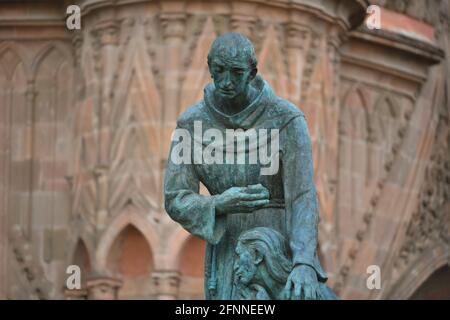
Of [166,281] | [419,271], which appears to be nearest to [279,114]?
[166,281]

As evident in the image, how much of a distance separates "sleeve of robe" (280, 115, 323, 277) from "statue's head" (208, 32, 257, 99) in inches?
16.6

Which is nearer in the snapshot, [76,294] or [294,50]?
[76,294]

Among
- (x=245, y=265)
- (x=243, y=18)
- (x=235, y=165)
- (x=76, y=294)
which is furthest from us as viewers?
(x=76, y=294)

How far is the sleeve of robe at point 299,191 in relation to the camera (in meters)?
17.1

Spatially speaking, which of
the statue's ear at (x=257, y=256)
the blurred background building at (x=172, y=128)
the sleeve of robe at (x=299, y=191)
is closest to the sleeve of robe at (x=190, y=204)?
the statue's ear at (x=257, y=256)

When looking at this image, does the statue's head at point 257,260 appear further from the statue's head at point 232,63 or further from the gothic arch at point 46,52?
the gothic arch at point 46,52

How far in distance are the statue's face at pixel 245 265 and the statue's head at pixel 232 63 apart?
0.90 meters

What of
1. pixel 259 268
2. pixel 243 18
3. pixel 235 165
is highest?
pixel 243 18

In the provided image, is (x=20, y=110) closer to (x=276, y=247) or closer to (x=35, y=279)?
(x=35, y=279)

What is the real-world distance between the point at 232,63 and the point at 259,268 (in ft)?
3.87

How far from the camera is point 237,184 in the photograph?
17375 mm

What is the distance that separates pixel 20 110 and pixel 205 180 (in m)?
16.7

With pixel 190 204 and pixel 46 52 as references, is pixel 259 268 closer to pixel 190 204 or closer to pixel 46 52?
pixel 190 204

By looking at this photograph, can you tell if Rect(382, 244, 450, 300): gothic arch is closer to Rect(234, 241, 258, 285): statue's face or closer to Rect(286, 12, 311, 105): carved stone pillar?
Rect(286, 12, 311, 105): carved stone pillar
